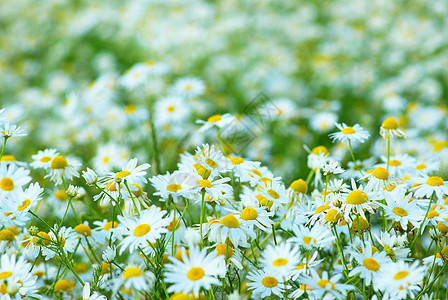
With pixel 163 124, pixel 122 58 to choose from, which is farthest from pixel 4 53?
pixel 163 124

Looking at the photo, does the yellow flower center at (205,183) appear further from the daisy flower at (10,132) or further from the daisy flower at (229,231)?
the daisy flower at (10,132)

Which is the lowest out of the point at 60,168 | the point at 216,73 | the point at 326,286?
the point at 326,286

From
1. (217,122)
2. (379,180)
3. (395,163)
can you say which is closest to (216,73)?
(217,122)

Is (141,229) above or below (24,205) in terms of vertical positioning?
below

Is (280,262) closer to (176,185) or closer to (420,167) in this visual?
(176,185)

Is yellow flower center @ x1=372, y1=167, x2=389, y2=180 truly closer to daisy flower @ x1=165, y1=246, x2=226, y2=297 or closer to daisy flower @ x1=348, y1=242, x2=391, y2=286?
daisy flower @ x1=348, y1=242, x2=391, y2=286

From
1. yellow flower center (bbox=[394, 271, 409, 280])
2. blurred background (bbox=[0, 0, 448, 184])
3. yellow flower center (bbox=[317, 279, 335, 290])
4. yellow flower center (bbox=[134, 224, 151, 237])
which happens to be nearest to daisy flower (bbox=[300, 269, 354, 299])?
yellow flower center (bbox=[317, 279, 335, 290])
